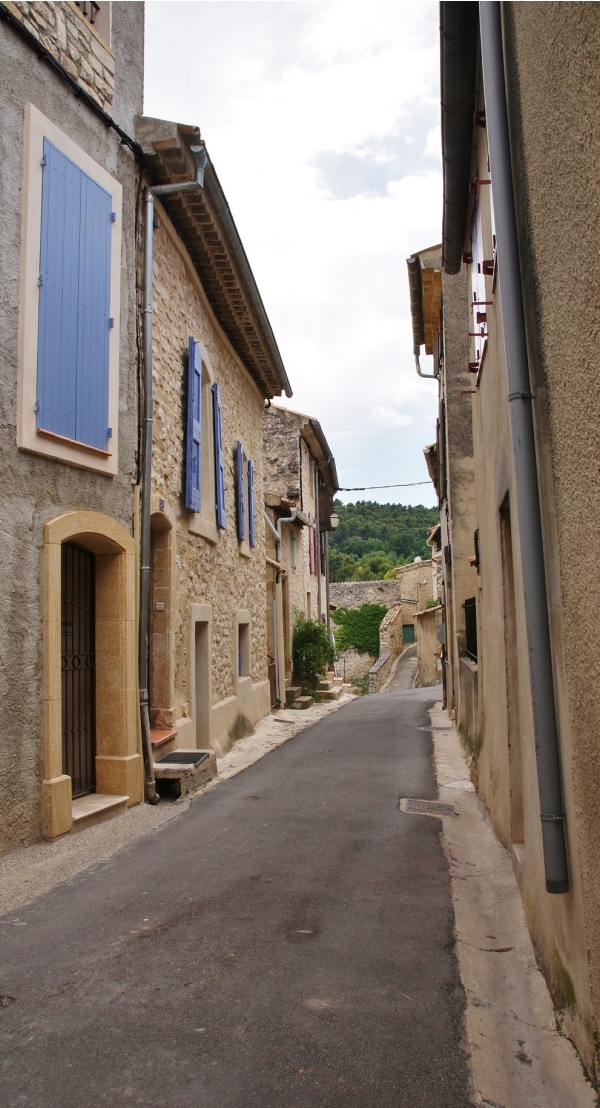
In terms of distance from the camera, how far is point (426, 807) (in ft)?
21.2

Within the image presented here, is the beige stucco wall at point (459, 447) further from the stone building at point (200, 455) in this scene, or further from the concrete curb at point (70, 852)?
the concrete curb at point (70, 852)

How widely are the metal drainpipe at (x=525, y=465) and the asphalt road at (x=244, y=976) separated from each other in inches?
32.2

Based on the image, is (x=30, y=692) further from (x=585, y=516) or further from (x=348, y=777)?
(x=585, y=516)

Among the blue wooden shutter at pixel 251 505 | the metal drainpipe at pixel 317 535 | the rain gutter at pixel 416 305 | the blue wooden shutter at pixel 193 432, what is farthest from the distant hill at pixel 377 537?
the blue wooden shutter at pixel 193 432

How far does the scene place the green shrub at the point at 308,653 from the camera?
1805 centimetres

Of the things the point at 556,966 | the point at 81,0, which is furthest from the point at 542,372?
the point at 81,0

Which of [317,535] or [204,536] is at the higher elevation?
[317,535]

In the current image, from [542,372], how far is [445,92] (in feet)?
9.59

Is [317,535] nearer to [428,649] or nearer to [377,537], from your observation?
[428,649]

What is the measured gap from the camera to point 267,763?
932 cm

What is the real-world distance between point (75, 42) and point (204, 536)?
201 inches

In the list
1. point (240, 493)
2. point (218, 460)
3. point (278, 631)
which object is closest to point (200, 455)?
point (218, 460)

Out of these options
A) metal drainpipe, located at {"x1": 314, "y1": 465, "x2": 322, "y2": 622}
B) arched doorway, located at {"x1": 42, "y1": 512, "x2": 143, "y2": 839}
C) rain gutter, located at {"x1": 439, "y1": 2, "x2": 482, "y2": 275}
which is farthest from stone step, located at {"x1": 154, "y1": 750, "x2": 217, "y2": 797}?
metal drainpipe, located at {"x1": 314, "y1": 465, "x2": 322, "y2": 622}

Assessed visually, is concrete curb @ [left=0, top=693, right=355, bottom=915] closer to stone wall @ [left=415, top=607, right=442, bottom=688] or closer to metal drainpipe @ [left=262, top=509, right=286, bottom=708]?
metal drainpipe @ [left=262, top=509, right=286, bottom=708]
